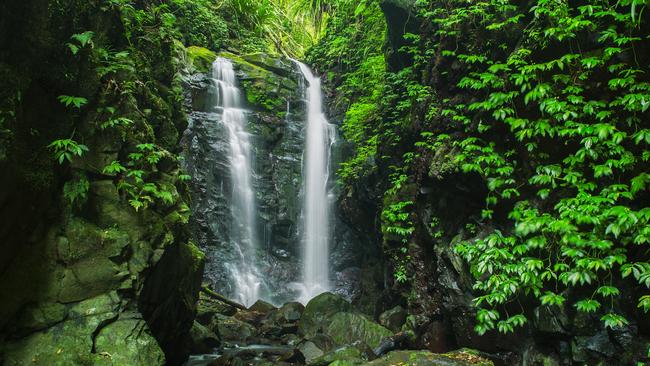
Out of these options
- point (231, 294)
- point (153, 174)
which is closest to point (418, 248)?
point (153, 174)

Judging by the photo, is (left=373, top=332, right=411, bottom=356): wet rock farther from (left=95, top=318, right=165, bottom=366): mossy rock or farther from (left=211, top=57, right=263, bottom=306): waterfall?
(left=211, top=57, right=263, bottom=306): waterfall

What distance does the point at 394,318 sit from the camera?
29.7 ft

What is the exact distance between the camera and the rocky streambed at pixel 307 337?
6543mm

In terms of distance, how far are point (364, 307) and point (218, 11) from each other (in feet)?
45.1

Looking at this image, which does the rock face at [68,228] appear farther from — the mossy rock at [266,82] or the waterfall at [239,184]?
the mossy rock at [266,82]

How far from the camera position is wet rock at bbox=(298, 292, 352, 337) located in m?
9.17

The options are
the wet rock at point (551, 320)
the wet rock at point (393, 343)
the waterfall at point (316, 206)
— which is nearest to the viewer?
the wet rock at point (551, 320)

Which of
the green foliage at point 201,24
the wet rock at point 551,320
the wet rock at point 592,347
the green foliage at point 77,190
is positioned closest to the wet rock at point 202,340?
the green foliage at point 77,190

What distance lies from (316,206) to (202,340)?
7.20 meters

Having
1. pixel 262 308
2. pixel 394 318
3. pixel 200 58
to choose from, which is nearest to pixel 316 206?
pixel 262 308

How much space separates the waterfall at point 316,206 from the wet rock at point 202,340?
5138 mm

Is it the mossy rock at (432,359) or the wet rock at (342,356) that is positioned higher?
the mossy rock at (432,359)

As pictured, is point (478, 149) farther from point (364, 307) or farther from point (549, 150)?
point (364, 307)

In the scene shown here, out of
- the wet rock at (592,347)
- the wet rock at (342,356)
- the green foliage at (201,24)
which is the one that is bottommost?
the wet rock at (342,356)
